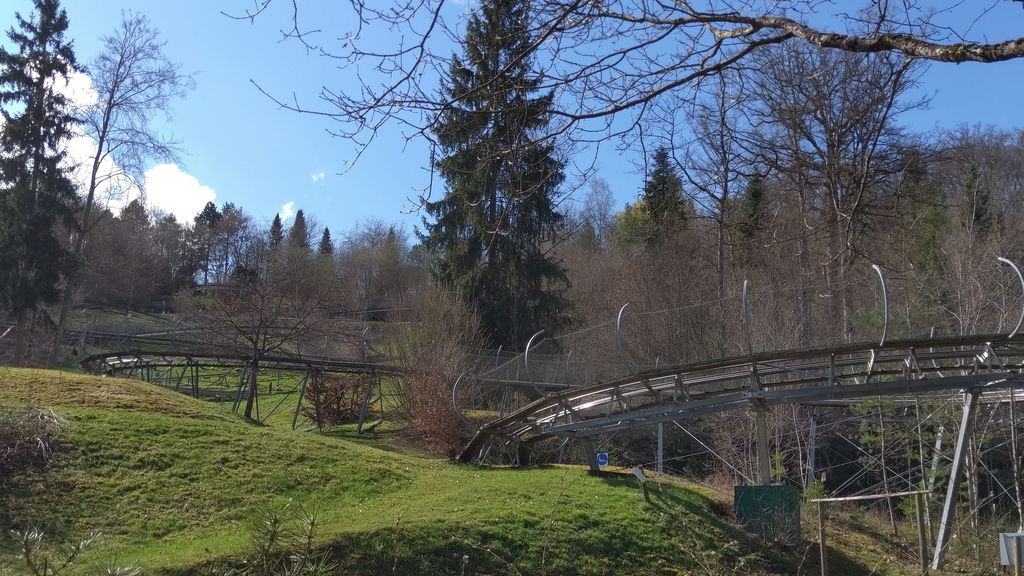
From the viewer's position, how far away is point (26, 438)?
1278 centimetres

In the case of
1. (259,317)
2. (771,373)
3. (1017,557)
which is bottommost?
(1017,557)

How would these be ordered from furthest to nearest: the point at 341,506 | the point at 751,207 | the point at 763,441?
1. the point at 341,506
2. the point at 763,441
3. the point at 751,207

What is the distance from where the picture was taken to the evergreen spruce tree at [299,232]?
64438 mm

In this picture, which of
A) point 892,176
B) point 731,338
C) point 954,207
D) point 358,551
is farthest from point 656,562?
point 954,207

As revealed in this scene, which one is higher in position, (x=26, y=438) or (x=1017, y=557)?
(x=1017, y=557)

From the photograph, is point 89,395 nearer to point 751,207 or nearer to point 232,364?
point 232,364

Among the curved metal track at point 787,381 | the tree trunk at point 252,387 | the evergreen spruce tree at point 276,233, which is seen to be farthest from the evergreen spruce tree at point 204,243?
the curved metal track at point 787,381

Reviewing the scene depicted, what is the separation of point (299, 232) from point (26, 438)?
202 feet

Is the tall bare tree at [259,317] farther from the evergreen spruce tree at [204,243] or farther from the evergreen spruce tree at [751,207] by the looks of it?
the evergreen spruce tree at [204,243]

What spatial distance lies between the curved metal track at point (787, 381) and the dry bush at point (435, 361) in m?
5.81

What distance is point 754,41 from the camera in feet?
16.0

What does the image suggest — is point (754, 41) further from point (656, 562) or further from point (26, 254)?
point (26, 254)

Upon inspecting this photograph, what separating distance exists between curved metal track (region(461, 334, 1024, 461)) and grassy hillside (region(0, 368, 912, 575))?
1505 mm

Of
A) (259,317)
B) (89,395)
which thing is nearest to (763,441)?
(89,395)
